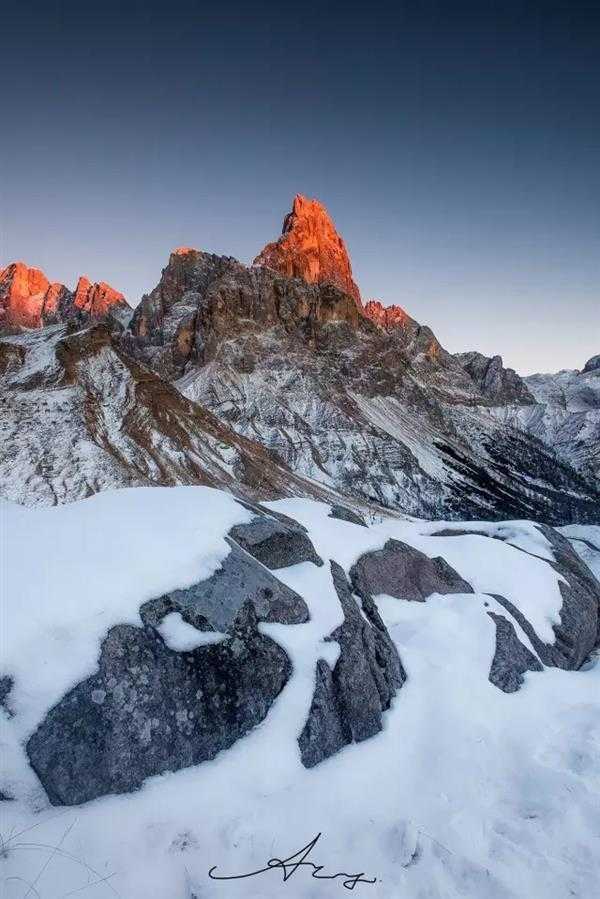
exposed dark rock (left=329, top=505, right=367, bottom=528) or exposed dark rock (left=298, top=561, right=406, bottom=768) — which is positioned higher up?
exposed dark rock (left=329, top=505, right=367, bottom=528)

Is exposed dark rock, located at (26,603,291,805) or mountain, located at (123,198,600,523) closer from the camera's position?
exposed dark rock, located at (26,603,291,805)

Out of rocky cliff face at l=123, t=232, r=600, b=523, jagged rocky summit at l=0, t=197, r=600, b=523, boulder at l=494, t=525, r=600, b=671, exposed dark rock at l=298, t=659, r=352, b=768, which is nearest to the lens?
exposed dark rock at l=298, t=659, r=352, b=768

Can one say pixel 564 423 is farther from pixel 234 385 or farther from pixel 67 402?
pixel 67 402

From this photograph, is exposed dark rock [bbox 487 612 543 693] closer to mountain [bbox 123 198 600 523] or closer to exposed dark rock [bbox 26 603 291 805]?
exposed dark rock [bbox 26 603 291 805]

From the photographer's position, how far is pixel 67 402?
257 ft

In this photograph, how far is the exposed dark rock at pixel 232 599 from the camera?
18.7ft

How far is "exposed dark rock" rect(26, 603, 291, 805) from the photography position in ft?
14.5

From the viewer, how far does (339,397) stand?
13962 centimetres

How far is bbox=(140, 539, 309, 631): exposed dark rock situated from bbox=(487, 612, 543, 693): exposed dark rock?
3694 millimetres

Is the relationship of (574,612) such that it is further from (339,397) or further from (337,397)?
(339,397)

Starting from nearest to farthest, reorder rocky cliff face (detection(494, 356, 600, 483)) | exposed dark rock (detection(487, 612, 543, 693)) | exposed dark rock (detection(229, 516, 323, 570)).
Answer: exposed dark rock (detection(487, 612, 543, 693))
exposed dark rock (detection(229, 516, 323, 570))
rocky cliff face (detection(494, 356, 600, 483))

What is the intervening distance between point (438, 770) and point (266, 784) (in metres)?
2.11

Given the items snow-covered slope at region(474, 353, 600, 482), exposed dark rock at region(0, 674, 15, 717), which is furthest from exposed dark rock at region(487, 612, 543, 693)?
snow-covered slope at region(474, 353, 600, 482)
